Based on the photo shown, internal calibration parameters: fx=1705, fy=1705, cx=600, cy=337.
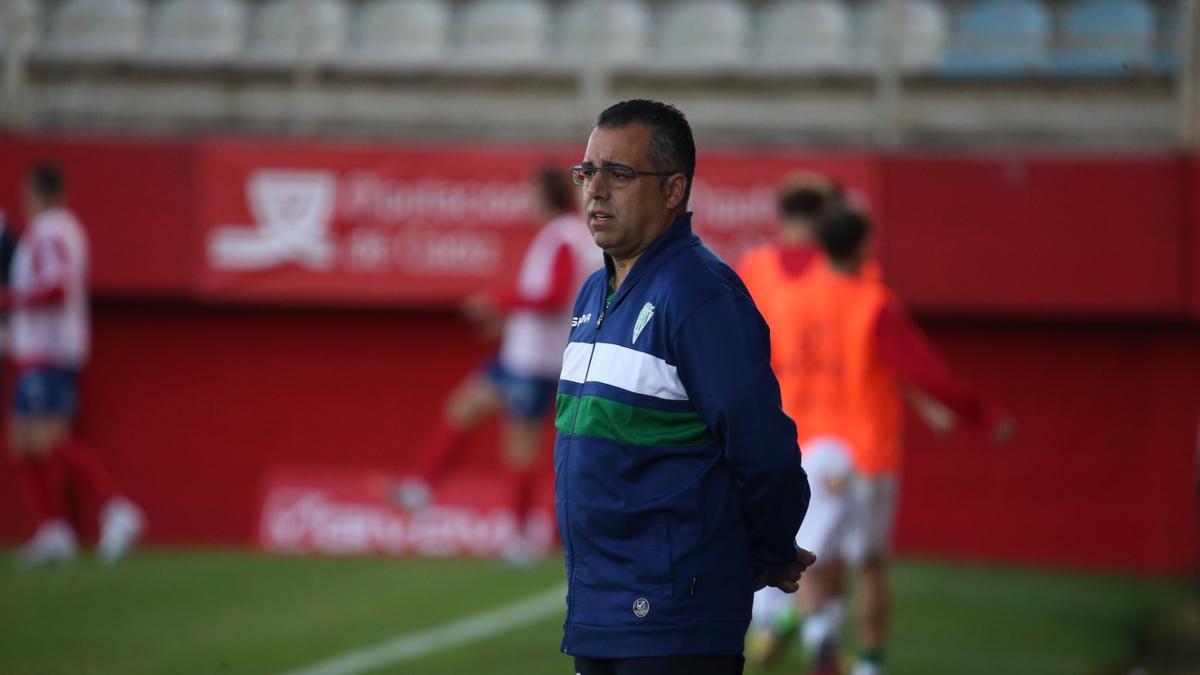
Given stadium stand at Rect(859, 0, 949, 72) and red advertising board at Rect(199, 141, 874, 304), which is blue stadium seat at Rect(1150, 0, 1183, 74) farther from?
red advertising board at Rect(199, 141, 874, 304)

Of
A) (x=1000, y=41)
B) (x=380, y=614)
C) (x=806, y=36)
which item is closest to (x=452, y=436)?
(x=380, y=614)

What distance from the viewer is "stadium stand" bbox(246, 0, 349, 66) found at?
14828mm

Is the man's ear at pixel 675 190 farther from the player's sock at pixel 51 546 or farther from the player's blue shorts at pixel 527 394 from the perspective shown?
the player's sock at pixel 51 546

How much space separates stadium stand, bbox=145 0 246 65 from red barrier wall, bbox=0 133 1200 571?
73.8 inches

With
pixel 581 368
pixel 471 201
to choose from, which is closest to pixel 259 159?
pixel 471 201

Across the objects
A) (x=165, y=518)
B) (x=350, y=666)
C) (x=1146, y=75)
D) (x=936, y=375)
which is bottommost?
(x=165, y=518)

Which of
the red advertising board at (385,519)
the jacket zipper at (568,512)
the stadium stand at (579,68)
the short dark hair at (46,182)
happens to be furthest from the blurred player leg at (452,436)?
the jacket zipper at (568,512)

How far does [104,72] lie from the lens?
15.1m

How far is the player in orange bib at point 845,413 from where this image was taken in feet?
25.6

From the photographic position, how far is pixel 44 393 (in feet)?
40.5

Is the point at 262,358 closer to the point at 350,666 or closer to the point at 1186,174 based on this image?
the point at 350,666

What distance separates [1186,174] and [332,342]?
6800 mm

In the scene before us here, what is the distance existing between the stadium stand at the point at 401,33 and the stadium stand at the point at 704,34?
2044 mm

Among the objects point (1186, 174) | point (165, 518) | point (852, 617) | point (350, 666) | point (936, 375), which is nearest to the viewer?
point (936, 375)
